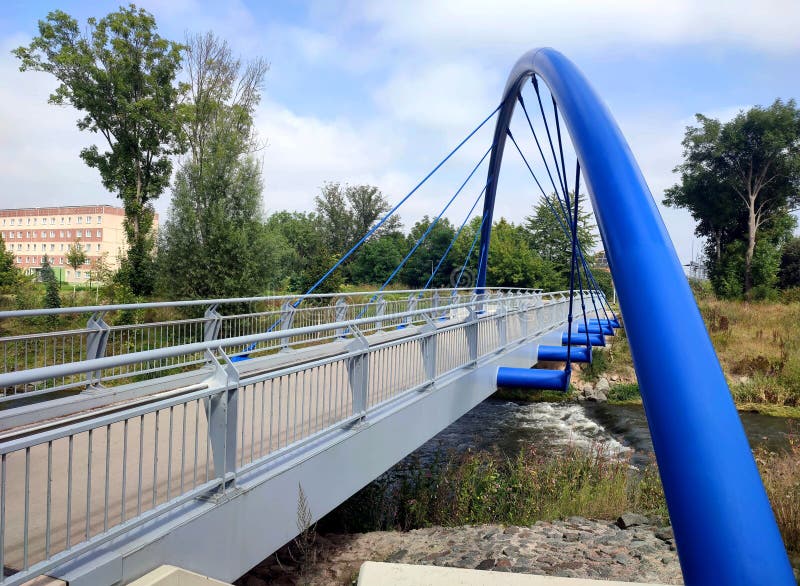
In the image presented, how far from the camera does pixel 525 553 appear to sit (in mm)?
6570

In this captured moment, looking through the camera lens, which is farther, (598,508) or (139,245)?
(139,245)

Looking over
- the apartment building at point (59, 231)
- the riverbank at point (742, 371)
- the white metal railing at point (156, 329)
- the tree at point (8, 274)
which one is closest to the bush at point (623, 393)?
the riverbank at point (742, 371)

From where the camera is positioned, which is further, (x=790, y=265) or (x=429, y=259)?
(x=429, y=259)

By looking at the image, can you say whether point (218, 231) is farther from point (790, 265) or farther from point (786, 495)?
point (790, 265)

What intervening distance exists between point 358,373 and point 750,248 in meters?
46.6

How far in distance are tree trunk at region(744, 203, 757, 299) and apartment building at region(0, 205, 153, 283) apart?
66.5 metres

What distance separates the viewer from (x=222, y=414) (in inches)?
170

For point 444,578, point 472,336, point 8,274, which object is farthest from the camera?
point 8,274

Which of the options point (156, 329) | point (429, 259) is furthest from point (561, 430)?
point (429, 259)

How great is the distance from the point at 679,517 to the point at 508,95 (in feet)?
49.1

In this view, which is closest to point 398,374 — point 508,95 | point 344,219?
point 508,95

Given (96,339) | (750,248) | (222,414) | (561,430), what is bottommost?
(561,430)

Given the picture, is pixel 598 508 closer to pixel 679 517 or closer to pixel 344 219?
pixel 679 517

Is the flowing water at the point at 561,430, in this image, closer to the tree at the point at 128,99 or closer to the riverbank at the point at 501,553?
the riverbank at the point at 501,553
